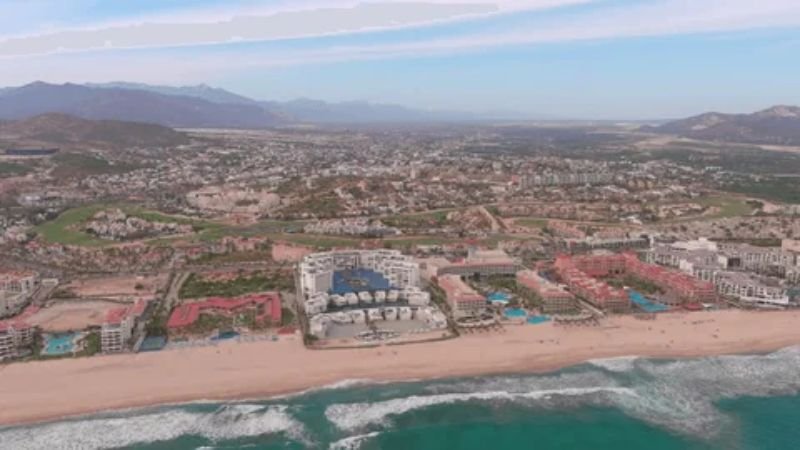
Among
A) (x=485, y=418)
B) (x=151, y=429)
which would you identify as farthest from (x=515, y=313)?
(x=151, y=429)

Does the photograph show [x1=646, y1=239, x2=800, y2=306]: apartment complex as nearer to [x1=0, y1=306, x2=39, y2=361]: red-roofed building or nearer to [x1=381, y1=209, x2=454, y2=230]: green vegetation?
[x1=381, y1=209, x2=454, y2=230]: green vegetation

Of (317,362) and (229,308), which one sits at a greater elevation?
(229,308)

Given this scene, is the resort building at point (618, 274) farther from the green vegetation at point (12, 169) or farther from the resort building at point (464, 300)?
the green vegetation at point (12, 169)

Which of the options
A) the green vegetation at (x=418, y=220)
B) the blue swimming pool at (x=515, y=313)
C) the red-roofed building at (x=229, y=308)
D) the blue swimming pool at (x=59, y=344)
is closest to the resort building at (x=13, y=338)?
the blue swimming pool at (x=59, y=344)

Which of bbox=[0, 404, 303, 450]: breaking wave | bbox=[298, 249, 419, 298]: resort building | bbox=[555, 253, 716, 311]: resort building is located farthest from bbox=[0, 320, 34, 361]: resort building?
bbox=[555, 253, 716, 311]: resort building

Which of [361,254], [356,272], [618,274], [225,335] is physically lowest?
[225,335]

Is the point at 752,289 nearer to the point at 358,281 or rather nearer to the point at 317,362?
the point at 358,281

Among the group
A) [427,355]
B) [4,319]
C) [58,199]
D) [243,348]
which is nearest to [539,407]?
[427,355]
